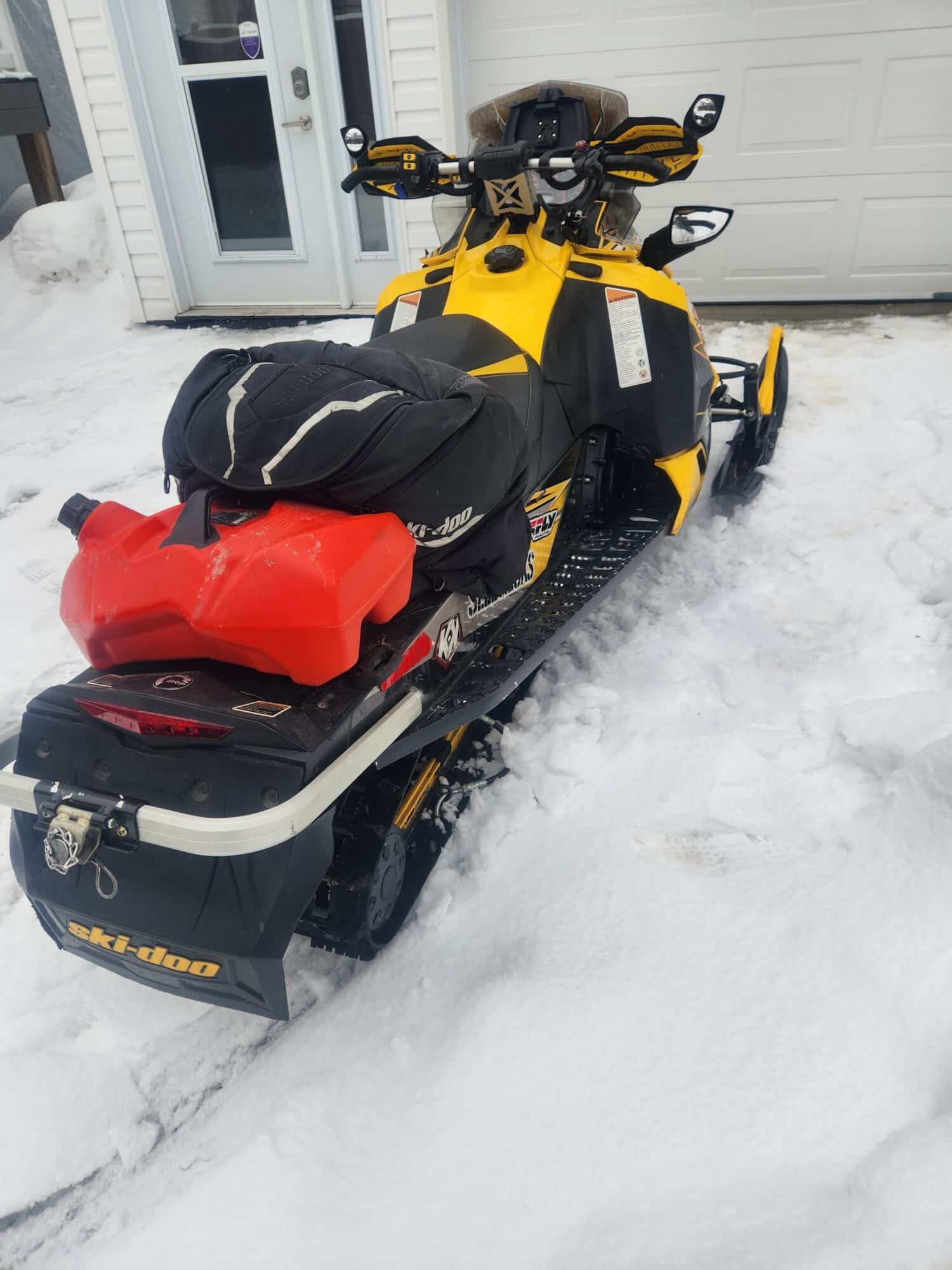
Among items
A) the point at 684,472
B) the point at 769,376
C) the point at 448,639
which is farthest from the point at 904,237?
the point at 448,639

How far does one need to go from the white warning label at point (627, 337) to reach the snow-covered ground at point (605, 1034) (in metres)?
0.69

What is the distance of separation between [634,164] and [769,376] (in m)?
1.24

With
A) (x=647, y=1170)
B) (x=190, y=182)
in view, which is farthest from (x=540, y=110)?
(x=190, y=182)

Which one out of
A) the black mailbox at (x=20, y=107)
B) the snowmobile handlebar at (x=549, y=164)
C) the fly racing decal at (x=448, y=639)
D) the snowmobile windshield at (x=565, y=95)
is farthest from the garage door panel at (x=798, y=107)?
the black mailbox at (x=20, y=107)

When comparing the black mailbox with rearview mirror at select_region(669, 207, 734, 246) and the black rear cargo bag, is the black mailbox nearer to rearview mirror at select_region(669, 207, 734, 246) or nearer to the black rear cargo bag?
rearview mirror at select_region(669, 207, 734, 246)

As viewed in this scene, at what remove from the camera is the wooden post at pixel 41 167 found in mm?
6543

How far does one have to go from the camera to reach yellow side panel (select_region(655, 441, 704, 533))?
2.24 metres

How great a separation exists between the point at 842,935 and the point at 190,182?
5.62 m

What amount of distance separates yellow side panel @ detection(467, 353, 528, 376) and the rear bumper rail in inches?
37.8

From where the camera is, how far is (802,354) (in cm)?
414

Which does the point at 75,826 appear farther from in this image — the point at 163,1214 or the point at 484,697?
the point at 484,697

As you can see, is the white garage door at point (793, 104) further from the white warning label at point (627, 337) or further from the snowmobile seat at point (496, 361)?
the snowmobile seat at point (496, 361)

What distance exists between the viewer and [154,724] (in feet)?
3.86

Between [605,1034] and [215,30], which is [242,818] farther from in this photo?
[215,30]
